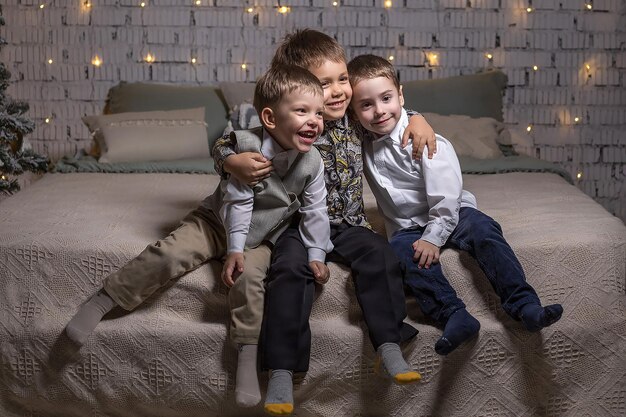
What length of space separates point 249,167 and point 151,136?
1.78m

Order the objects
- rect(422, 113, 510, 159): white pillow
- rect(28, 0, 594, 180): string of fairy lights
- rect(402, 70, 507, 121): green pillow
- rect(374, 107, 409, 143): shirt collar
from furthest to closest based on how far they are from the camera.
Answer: rect(28, 0, 594, 180): string of fairy lights → rect(402, 70, 507, 121): green pillow → rect(422, 113, 510, 159): white pillow → rect(374, 107, 409, 143): shirt collar

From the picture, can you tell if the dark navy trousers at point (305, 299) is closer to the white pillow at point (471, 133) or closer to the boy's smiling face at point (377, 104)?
the boy's smiling face at point (377, 104)

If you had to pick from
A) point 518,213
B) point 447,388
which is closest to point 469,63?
point 518,213

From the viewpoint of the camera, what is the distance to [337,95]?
2.29m

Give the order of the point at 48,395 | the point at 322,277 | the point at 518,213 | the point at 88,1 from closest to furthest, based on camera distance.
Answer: the point at 322,277
the point at 48,395
the point at 518,213
the point at 88,1

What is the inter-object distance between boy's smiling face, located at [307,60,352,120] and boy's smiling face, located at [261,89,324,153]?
12 centimetres

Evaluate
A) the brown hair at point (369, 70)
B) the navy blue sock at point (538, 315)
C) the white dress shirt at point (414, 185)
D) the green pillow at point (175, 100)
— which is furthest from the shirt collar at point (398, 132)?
the green pillow at point (175, 100)

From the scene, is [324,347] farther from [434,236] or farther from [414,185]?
[414,185]

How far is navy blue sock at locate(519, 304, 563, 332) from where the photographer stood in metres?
2.02

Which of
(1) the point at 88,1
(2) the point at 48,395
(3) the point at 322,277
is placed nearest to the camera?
(3) the point at 322,277

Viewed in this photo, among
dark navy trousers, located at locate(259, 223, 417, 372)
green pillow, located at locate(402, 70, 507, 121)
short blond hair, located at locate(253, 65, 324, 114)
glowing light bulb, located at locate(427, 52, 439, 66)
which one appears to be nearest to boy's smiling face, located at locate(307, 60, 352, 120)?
short blond hair, located at locate(253, 65, 324, 114)

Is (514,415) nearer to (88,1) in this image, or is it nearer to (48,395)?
(48,395)

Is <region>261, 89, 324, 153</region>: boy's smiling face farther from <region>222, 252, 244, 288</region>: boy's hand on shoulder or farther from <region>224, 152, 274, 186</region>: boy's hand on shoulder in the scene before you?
<region>222, 252, 244, 288</region>: boy's hand on shoulder

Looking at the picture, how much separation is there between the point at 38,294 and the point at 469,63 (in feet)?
9.14
